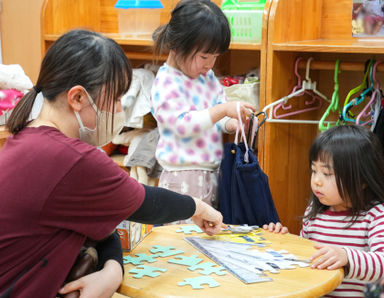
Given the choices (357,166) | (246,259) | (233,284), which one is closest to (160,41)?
(357,166)

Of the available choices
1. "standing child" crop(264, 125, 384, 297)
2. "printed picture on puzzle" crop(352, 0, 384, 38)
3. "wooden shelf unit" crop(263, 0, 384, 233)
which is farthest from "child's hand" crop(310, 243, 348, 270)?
"printed picture on puzzle" crop(352, 0, 384, 38)

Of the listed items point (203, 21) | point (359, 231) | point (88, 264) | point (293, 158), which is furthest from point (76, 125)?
point (293, 158)

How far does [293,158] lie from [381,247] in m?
1.18

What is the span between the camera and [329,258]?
1.41m

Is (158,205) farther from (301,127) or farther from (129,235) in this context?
(301,127)

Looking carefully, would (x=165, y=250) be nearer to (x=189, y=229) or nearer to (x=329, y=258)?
(x=189, y=229)

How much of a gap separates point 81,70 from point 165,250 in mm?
553

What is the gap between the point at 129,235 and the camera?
1.50 meters

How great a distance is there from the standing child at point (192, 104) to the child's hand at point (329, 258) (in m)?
0.64

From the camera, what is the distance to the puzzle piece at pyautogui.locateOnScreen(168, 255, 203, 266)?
1.41 m

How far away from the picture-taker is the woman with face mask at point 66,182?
3.83ft

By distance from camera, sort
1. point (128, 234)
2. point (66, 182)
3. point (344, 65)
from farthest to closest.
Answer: point (344, 65)
point (128, 234)
point (66, 182)

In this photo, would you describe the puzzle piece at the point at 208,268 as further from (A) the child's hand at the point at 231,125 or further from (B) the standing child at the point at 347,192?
(A) the child's hand at the point at 231,125

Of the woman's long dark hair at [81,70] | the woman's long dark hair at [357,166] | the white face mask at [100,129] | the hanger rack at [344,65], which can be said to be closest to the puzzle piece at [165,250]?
the white face mask at [100,129]
